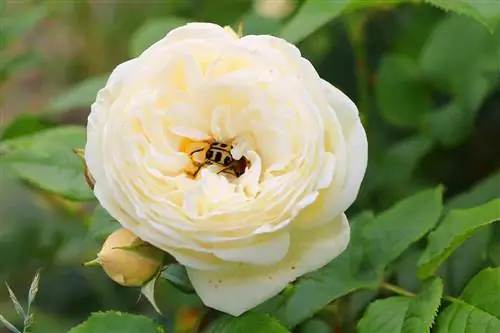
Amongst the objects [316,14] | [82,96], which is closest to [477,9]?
[316,14]

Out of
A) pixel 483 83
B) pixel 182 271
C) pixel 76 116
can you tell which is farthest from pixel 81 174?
pixel 76 116

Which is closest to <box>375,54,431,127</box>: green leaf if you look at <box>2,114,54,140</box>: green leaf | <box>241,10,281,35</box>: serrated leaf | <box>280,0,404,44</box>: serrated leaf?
<box>241,10,281,35</box>: serrated leaf

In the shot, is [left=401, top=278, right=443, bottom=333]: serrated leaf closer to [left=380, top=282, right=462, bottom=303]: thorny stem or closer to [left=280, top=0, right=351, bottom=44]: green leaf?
[left=380, top=282, right=462, bottom=303]: thorny stem

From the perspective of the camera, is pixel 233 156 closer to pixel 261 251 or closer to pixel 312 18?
pixel 261 251

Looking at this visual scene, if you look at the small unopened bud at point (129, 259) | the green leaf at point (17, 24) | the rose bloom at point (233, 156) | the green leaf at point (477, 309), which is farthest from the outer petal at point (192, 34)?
the green leaf at point (17, 24)

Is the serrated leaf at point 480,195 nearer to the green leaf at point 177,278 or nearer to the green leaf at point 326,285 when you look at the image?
the green leaf at point 326,285

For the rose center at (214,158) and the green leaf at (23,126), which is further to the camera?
the green leaf at (23,126)
